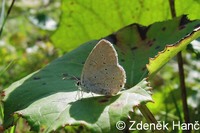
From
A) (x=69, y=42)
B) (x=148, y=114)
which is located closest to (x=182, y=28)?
(x=148, y=114)

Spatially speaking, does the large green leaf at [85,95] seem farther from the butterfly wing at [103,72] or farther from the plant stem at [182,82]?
the plant stem at [182,82]

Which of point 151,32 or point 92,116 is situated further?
point 151,32

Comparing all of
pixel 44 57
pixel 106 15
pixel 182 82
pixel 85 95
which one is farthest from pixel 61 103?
pixel 44 57

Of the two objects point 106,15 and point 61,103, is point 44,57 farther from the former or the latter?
point 61,103

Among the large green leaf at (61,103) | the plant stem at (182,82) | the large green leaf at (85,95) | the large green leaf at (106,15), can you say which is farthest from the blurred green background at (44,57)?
the large green leaf at (61,103)

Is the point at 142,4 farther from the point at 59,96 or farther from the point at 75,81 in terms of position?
the point at 59,96

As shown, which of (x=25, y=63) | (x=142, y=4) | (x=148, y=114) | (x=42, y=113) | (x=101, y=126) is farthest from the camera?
(x=25, y=63)
